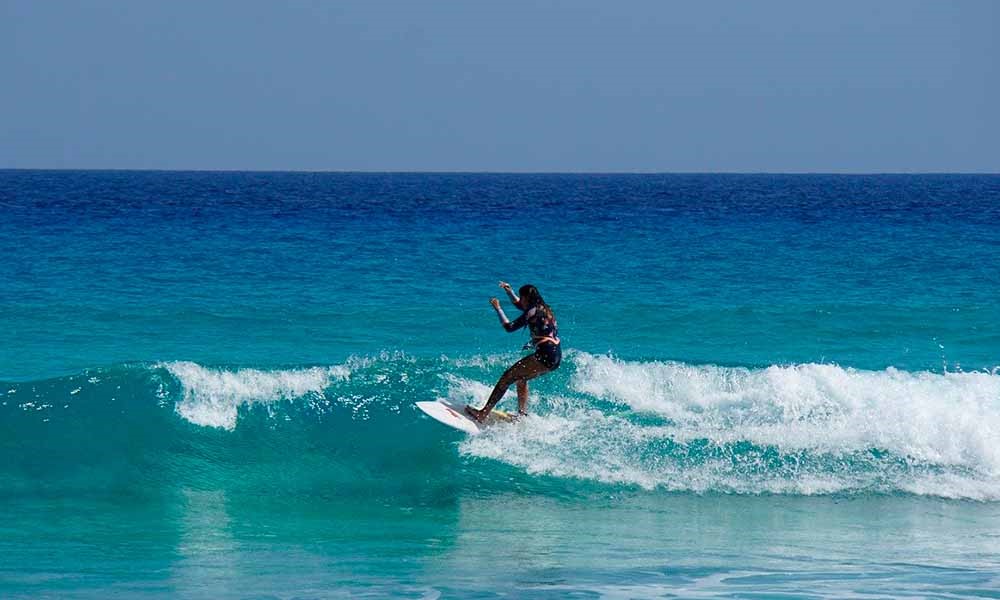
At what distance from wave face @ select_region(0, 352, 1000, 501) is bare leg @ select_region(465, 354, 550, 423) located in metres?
0.28

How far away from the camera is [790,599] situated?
808 centimetres

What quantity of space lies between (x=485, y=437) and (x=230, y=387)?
3.60 metres

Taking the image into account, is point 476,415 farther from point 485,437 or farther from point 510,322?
point 510,322

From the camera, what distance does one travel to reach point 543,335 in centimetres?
1200

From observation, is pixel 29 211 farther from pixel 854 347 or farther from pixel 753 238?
pixel 854 347

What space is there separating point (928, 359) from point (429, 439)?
8.78 m

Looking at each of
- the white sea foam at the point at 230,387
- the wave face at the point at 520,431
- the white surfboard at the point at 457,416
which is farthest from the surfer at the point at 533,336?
the white sea foam at the point at 230,387

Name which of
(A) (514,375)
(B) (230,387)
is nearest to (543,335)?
(A) (514,375)

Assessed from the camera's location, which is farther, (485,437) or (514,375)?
(485,437)

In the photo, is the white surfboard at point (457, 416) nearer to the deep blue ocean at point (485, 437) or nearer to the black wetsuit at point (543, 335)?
the deep blue ocean at point (485, 437)

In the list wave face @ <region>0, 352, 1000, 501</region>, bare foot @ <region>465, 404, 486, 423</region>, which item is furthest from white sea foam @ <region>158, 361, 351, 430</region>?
bare foot @ <region>465, 404, 486, 423</region>

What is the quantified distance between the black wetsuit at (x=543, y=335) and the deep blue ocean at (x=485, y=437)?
111 cm

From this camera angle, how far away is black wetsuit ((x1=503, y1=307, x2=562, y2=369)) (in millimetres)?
11875

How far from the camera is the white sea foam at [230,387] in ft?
45.3
